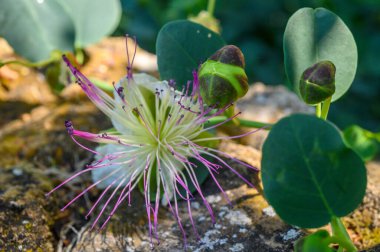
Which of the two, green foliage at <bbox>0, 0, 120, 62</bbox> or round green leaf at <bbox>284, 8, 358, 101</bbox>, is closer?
round green leaf at <bbox>284, 8, 358, 101</bbox>

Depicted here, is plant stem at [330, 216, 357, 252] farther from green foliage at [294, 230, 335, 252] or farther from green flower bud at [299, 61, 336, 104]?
green flower bud at [299, 61, 336, 104]

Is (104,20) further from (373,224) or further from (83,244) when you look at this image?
(373,224)

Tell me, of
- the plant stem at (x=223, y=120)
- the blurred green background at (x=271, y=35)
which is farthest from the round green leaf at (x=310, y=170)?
the blurred green background at (x=271, y=35)

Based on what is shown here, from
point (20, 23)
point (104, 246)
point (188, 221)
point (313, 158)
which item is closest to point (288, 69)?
point (313, 158)

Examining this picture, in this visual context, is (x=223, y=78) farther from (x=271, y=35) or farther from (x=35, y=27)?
(x=271, y=35)

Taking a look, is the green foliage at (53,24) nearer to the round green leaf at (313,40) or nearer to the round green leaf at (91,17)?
the round green leaf at (91,17)

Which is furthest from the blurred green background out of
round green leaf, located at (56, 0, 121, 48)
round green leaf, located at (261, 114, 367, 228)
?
round green leaf, located at (261, 114, 367, 228)
